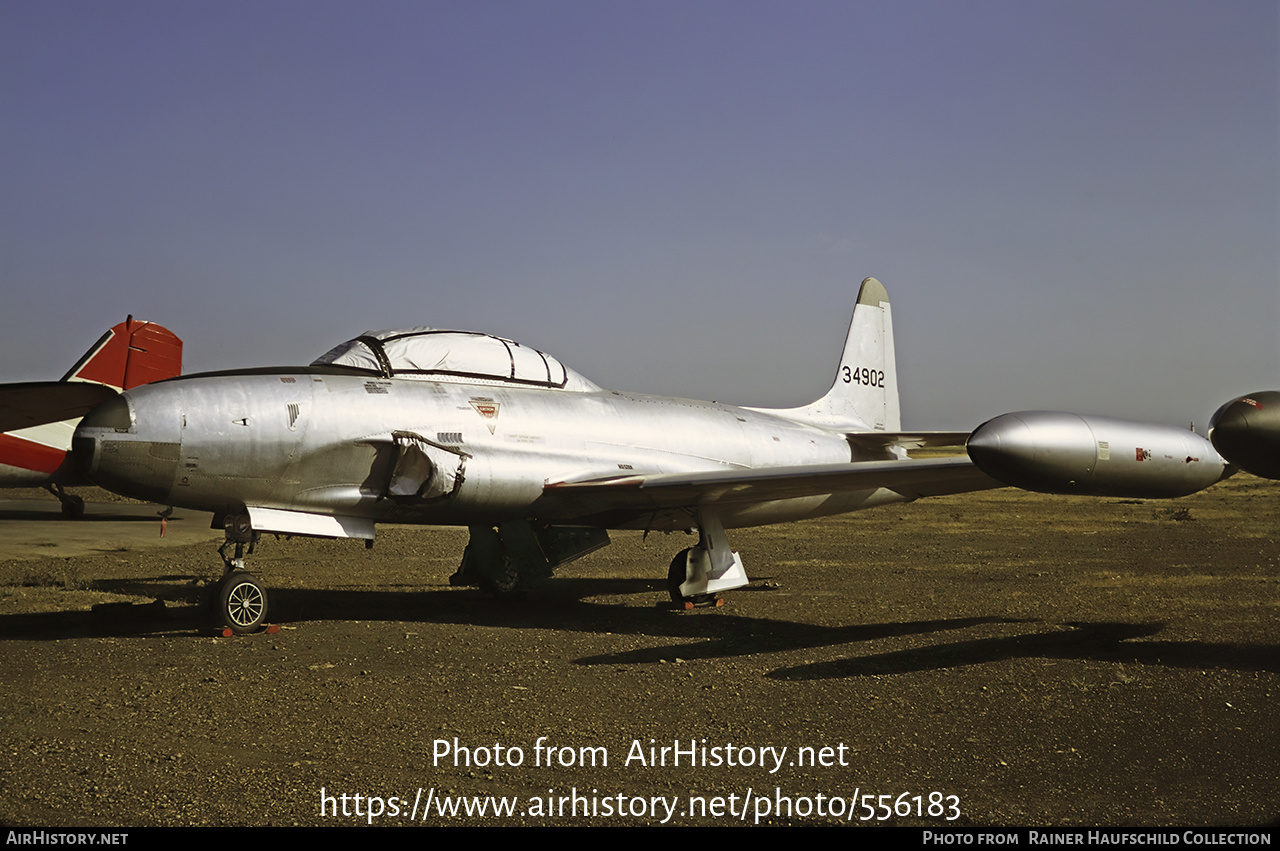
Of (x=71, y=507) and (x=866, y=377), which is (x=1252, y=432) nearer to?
(x=866, y=377)

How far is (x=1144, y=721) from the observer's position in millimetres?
6078

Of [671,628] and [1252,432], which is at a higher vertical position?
[1252,432]

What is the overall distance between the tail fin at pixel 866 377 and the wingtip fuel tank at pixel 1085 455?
25.7 feet

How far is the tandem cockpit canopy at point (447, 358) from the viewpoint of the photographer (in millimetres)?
10883

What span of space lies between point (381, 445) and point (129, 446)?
232 centimetres

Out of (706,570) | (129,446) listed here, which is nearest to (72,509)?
(129,446)

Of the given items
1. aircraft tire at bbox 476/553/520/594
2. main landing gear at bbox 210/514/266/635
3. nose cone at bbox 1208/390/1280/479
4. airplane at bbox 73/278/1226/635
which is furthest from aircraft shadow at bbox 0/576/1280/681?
nose cone at bbox 1208/390/1280/479

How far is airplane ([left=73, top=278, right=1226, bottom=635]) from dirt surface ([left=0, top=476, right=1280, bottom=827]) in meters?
1.06

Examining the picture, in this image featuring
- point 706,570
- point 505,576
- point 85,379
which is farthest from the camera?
point 85,379

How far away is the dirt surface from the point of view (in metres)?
4.61

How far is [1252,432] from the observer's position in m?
6.89
